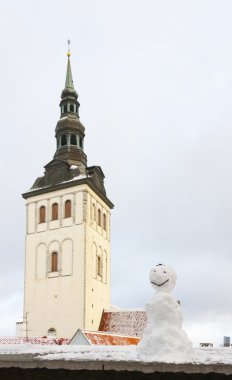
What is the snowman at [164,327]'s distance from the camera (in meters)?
4.38

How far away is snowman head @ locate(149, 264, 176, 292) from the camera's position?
500 centimetres

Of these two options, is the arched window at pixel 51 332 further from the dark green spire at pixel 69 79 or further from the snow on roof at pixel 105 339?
the dark green spire at pixel 69 79

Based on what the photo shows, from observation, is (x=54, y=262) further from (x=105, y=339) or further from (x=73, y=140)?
(x=105, y=339)

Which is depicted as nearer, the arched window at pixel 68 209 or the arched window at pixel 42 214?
the arched window at pixel 68 209

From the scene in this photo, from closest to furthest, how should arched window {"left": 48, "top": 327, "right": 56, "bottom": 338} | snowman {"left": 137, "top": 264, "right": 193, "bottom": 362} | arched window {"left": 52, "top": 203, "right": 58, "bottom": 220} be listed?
1. snowman {"left": 137, "top": 264, "right": 193, "bottom": 362}
2. arched window {"left": 48, "top": 327, "right": 56, "bottom": 338}
3. arched window {"left": 52, "top": 203, "right": 58, "bottom": 220}

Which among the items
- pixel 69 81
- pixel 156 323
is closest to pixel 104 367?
pixel 156 323

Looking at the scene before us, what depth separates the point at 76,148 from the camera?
4078 cm

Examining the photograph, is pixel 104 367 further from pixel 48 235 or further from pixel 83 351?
pixel 48 235

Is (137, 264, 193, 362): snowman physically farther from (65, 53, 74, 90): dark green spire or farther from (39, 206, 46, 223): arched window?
(65, 53, 74, 90): dark green spire

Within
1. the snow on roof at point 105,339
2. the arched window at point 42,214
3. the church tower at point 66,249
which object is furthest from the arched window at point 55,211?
the snow on roof at point 105,339

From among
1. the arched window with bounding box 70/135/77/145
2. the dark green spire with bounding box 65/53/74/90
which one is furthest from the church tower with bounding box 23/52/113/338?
the dark green spire with bounding box 65/53/74/90

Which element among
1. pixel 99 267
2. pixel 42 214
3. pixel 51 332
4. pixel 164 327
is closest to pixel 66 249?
pixel 99 267

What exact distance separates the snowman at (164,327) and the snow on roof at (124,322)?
29.9 metres

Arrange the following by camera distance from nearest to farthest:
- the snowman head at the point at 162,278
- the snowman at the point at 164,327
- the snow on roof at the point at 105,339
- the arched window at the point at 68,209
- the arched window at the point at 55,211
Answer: the snowman at the point at 164,327, the snowman head at the point at 162,278, the snow on roof at the point at 105,339, the arched window at the point at 68,209, the arched window at the point at 55,211
